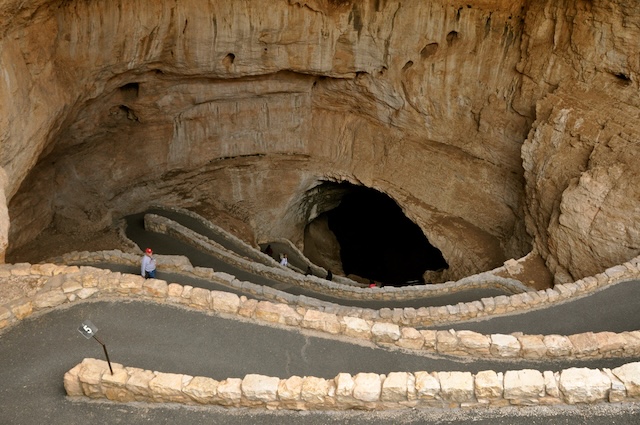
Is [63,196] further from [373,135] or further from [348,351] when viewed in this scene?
[348,351]

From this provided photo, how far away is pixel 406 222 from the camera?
27.6 m

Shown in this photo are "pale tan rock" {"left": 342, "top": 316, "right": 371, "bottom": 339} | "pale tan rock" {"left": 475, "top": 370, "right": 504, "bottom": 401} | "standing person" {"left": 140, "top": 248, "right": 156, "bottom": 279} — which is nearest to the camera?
"pale tan rock" {"left": 475, "top": 370, "right": 504, "bottom": 401}

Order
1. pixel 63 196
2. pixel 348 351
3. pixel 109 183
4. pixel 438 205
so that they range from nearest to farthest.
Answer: pixel 348 351, pixel 63 196, pixel 109 183, pixel 438 205

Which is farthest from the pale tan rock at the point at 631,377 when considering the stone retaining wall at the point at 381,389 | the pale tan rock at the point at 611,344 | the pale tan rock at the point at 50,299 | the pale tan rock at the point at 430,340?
the pale tan rock at the point at 50,299

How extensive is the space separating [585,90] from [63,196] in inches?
692

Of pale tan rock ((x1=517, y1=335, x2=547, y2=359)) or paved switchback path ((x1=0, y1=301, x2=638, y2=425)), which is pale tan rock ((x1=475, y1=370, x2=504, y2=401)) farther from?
pale tan rock ((x1=517, y1=335, x2=547, y2=359))

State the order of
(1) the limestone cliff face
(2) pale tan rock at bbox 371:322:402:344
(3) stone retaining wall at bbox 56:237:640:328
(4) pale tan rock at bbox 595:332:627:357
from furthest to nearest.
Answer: (1) the limestone cliff face → (3) stone retaining wall at bbox 56:237:640:328 → (2) pale tan rock at bbox 371:322:402:344 → (4) pale tan rock at bbox 595:332:627:357

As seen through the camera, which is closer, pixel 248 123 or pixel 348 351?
pixel 348 351

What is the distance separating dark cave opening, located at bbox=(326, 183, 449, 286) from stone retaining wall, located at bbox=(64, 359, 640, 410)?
1789 cm

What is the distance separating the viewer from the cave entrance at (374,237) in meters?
25.7

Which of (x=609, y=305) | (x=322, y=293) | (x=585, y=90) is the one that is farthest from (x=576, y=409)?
(x=585, y=90)

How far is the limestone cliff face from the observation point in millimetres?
14117

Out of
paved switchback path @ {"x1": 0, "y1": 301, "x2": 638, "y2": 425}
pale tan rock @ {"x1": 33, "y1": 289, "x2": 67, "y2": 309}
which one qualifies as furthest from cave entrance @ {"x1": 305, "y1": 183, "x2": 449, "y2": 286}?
pale tan rock @ {"x1": 33, "y1": 289, "x2": 67, "y2": 309}

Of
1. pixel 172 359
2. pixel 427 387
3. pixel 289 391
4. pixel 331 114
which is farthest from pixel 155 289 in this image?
pixel 331 114
